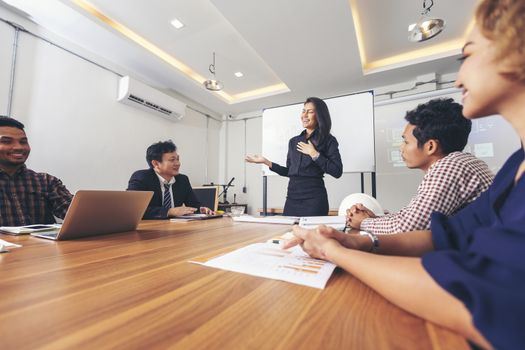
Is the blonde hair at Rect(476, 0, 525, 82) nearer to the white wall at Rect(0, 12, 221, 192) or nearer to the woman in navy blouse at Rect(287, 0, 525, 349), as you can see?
the woman in navy blouse at Rect(287, 0, 525, 349)

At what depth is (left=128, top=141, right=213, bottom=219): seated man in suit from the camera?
73.9 inches

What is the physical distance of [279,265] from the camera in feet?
1.78

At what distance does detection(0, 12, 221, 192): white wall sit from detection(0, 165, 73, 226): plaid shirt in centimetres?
96

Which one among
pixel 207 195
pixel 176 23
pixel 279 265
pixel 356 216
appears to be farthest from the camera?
pixel 207 195

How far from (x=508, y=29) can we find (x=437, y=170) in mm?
541

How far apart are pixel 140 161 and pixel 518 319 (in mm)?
3600

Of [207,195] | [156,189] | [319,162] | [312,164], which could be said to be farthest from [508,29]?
[207,195]

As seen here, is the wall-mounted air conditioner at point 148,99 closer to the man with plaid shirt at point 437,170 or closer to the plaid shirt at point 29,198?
the plaid shirt at point 29,198

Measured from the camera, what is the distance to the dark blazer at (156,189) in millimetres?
1616

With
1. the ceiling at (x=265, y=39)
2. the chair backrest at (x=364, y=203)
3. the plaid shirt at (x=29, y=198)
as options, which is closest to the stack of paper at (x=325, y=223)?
the chair backrest at (x=364, y=203)

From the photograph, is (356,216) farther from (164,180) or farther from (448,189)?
(164,180)

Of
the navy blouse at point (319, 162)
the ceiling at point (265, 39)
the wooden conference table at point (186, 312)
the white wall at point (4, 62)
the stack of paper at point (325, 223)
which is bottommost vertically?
the wooden conference table at point (186, 312)

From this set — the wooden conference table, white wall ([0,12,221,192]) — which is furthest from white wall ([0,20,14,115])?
the wooden conference table

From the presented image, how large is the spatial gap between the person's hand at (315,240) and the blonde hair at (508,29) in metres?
0.44
